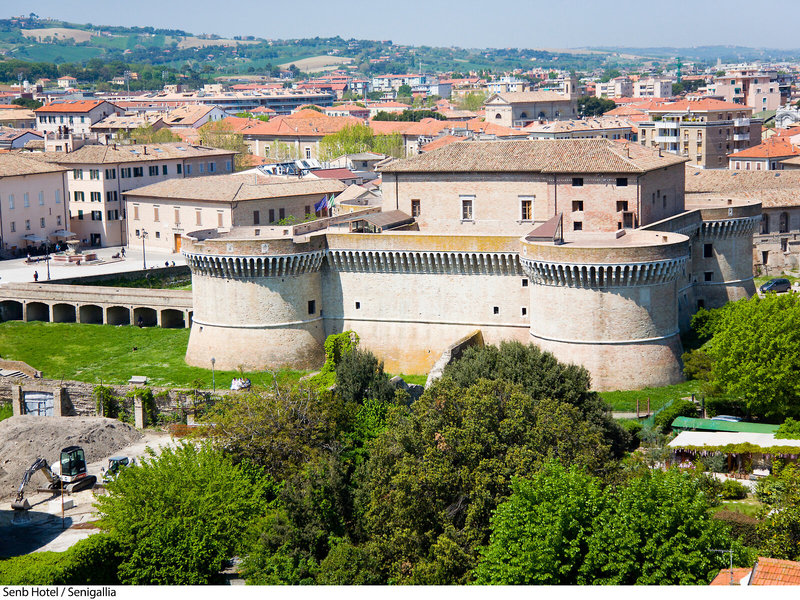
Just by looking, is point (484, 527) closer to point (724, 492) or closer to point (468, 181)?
point (724, 492)

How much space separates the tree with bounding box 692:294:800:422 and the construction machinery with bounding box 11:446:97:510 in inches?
887

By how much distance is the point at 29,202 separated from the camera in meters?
83.6

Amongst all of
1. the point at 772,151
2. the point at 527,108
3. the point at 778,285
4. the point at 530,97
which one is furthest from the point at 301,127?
the point at 778,285

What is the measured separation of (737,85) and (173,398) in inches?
6069

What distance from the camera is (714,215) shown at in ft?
192

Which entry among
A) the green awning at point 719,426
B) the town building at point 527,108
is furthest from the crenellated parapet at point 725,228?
the town building at point 527,108

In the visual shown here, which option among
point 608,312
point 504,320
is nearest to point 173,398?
point 504,320

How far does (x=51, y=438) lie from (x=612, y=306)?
21409 millimetres

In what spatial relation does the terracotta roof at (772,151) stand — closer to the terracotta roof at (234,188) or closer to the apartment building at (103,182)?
the terracotta roof at (234,188)

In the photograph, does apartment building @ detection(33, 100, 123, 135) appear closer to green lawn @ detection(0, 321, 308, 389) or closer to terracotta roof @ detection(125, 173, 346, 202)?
terracotta roof @ detection(125, 173, 346, 202)

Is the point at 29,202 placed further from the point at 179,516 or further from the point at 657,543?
the point at 657,543

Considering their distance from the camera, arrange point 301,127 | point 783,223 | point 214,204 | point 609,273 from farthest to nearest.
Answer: point 301,127 < point 214,204 < point 783,223 < point 609,273

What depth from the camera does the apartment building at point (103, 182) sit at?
87312 mm

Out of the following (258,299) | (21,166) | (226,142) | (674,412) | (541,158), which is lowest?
(674,412)
